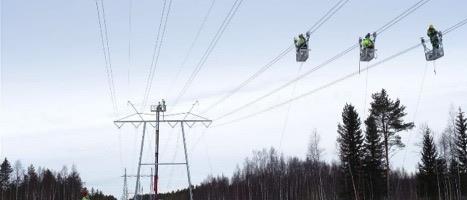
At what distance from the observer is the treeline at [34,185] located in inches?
4919

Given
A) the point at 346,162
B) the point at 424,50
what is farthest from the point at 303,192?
the point at 424,50

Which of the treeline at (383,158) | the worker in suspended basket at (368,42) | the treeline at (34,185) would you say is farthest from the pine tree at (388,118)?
the treeline at (34,185)

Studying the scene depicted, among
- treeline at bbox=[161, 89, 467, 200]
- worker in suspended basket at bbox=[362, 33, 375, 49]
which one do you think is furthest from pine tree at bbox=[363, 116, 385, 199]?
worker in suspended basket at bbox=[362, 33, 375, 49]

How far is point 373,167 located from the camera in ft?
200

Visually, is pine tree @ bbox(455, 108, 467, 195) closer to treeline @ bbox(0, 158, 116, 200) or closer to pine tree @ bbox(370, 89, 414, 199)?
pine tree @ bbox(370, 89, 414, 199)

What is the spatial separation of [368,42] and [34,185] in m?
117

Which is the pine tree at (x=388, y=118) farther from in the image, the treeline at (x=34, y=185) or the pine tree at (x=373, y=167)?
the treeline at (x=34, y=185)

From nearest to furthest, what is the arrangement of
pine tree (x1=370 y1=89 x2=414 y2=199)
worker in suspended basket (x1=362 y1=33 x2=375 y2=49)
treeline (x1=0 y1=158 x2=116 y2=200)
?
worker in suspended basket (x1=362 y1=33 x2=375 y2=49)
pine tree (x1=370 y1=89 x2=414 y2=199)
treeline (x1=0 y1=158 x2=116 y2=200)

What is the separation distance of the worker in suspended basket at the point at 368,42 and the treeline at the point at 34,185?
11267 centimetres

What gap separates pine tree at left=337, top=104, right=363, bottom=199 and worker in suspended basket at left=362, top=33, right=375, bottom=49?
1615 inches

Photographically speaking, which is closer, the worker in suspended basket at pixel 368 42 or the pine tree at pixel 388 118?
the worker in suspended basket at pixel 368 42

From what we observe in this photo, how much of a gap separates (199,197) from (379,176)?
371 ft

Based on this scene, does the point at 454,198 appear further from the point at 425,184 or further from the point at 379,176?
the point at 379,176

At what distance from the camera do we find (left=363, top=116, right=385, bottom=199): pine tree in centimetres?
6022
